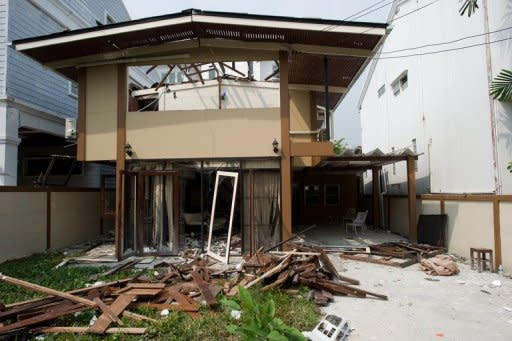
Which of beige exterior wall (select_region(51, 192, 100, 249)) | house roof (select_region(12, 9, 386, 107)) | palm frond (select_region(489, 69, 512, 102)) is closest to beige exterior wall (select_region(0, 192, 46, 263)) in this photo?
beige exterior wall (select_region(51, 192, 100, 249))

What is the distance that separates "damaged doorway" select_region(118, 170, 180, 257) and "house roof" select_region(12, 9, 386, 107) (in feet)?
10.5

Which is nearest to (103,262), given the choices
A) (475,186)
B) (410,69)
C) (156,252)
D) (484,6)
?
(156,252)

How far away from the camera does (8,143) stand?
9.70 meters

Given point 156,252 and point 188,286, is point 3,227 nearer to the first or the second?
point 156,252

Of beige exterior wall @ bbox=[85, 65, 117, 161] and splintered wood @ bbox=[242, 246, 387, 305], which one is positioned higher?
beige exterior wall @ bbox=[85, 65, 117, 161]

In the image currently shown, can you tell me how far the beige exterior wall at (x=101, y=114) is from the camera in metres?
9.23

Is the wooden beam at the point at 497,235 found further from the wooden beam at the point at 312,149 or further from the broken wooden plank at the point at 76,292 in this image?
the broken wooden plank at the point at 76,292

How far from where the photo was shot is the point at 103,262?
8.34 m

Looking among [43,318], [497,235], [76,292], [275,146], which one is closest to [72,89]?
[275,146]

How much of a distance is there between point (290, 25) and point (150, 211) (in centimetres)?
585

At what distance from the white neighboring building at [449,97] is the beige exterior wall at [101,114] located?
24.2 ft

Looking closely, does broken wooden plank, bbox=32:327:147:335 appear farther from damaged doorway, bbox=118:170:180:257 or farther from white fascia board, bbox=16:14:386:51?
white fascia board, bbox=16:14:386:51

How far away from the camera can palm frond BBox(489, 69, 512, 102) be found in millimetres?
7969

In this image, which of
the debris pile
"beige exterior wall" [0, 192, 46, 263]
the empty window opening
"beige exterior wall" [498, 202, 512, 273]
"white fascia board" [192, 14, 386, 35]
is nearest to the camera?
the debris pile
